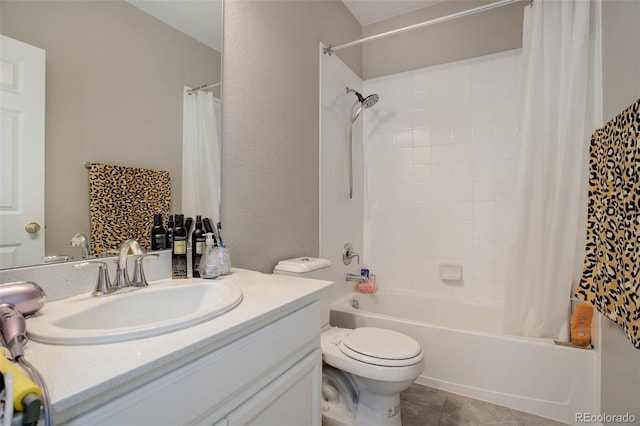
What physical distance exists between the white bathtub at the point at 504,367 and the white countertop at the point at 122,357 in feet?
4.27

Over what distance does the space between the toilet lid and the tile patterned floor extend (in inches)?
18.5

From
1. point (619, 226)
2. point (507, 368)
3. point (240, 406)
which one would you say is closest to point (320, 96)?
point (619, 226)

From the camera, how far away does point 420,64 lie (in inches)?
98.4

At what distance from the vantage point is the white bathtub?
1.53m

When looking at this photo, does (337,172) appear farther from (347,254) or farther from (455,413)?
(455,413)

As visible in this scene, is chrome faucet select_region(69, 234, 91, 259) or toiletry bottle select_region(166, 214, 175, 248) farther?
toiletry bottle select_region(166, 214, 175, 248)

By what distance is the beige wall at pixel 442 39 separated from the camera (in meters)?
2.22

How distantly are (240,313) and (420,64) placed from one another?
2.47m

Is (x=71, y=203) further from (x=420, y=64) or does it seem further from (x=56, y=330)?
(x=420, y=64)

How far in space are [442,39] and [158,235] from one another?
98.4 inches

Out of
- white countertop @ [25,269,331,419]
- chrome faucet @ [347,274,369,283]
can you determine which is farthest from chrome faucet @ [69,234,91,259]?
chrome faucet @ [347,274,369,283]

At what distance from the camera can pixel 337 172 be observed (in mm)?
2312

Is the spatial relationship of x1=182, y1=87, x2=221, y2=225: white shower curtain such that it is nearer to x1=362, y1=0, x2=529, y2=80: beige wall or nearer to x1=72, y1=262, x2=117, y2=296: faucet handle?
x1=72, y1=262, x2=117, y2=296: faucet handle

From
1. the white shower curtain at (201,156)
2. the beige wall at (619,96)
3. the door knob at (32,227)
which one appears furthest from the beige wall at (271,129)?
the beige wall at (619,96)
